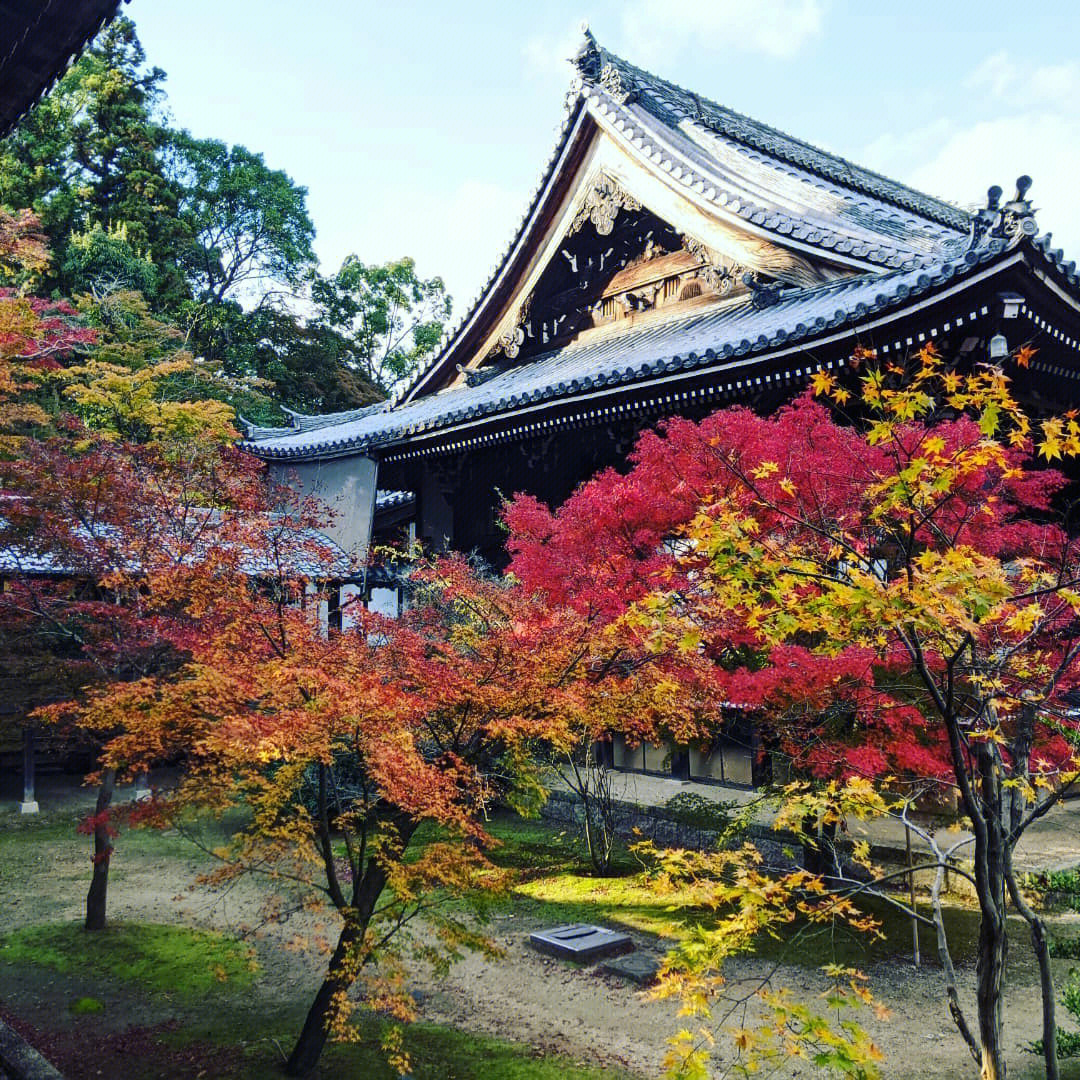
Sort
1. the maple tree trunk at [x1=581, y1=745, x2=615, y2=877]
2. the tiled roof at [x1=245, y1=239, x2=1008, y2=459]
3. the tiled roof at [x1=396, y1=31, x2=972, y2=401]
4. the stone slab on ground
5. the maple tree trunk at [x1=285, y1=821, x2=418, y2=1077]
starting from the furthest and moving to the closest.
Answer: the tiled roof at [x1=396, y1=31, x2=972, y2=401], the maple tree trunk at [x1=581, y1=745, x2=615, y2=877], the tiled roof at [x1=245, y1=239, x2=1008, y2=459], the stone slab on ground, the maple tree trunk at [x1=285, y1=821, x2=418, y2=1077]

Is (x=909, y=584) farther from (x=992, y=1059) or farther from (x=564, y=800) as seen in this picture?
(x=564, y=800)

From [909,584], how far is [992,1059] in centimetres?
172

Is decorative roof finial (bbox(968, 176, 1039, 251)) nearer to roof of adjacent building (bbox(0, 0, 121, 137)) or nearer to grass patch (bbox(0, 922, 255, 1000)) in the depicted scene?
roof of adjacent building (bbox(0, 0, 121, 137))

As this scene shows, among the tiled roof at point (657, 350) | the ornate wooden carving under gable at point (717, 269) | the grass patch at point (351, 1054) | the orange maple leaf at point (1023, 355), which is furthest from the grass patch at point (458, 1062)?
the ornate wooden carving under gable at point (717, 269)

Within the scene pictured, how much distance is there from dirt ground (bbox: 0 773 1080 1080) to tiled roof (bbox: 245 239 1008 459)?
5.31m

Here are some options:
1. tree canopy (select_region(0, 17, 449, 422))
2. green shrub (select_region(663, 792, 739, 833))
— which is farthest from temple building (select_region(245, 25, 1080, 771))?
tree canopy (select_region(0, 17, 449, 422))

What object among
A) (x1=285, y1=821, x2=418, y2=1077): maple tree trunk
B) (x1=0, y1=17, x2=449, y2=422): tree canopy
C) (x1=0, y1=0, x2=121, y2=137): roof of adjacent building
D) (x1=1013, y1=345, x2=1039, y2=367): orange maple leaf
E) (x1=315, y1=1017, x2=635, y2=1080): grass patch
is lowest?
Answer: (x1=315, y1=1017, x2=635, y2=1080): grass patch

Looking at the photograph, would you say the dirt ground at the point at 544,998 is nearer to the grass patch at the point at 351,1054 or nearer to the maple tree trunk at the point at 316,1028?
the grass patch at the point at 351,1054

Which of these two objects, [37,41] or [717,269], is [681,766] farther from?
[37,41]

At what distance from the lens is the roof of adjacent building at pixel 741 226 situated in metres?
7.49

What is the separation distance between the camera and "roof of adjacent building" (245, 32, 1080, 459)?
749 cm

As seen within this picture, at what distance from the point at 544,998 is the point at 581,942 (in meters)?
0.91

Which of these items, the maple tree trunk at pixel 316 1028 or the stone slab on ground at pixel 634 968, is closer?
the maple tree trunk at pixel 316 1028

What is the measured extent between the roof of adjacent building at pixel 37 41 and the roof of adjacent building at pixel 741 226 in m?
5.81
